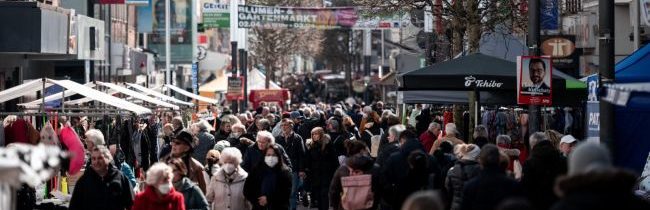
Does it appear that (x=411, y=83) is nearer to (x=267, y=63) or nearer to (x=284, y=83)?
(x=267, y=63)

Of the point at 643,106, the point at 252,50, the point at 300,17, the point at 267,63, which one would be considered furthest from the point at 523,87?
the point at 252,50

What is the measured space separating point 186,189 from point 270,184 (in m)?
2.52

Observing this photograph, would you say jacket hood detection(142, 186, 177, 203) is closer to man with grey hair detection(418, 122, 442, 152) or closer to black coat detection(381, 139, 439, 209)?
black coat detection(381, 139, 439, 209)

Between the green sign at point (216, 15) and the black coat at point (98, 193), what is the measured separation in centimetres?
3512

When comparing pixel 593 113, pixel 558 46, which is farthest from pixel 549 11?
pixel 593 113

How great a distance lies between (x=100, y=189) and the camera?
1325 cm

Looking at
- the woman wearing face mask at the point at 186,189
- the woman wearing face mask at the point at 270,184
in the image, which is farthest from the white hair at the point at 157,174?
the woman wearing face mask at the point at 270,184

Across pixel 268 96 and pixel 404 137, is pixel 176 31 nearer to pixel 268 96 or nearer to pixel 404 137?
pixel 268 96

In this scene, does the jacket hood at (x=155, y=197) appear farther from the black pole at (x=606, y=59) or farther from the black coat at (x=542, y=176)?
the black pole at (x=606, y=59)

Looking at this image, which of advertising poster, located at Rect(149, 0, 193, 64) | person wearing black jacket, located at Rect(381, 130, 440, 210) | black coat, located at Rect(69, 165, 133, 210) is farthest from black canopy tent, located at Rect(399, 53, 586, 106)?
advertising poster, located at Rect(149, 0, 193, 64)

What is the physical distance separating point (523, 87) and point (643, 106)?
1.45 meters

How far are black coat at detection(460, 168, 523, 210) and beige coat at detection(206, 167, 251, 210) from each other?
456 cm

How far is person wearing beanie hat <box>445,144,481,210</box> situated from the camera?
544 inches

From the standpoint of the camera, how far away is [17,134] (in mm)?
18562
